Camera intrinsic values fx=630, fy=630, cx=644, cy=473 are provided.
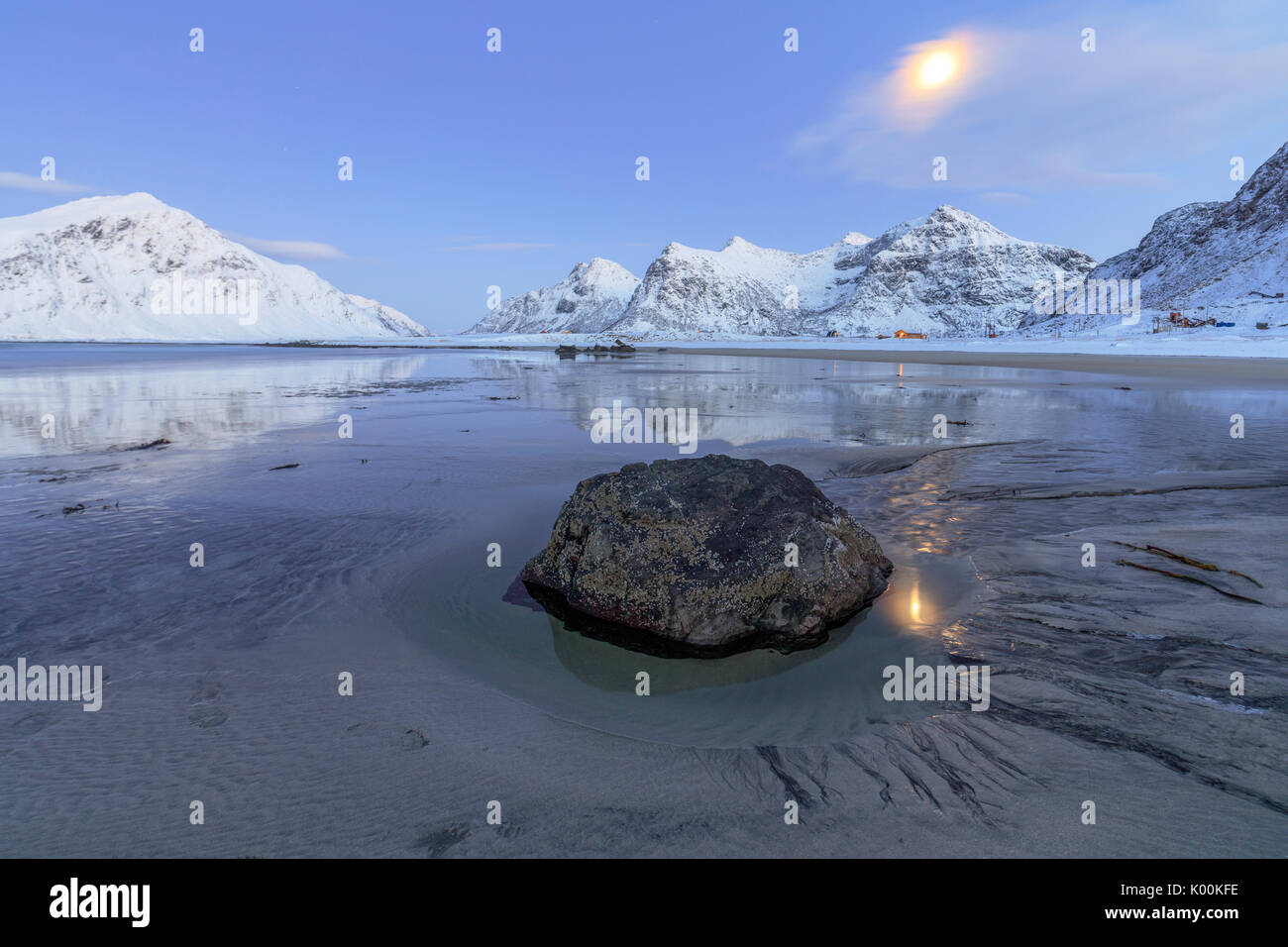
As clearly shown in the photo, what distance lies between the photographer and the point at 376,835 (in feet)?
8.91

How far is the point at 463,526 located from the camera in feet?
24.0

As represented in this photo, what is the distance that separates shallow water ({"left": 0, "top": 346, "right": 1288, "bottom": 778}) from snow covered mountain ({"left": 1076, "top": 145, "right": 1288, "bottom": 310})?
109 m

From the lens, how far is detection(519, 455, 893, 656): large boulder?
453cm

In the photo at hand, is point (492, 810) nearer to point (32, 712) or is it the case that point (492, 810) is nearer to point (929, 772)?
point (929, 772)

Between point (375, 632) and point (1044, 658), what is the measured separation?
15.3ft

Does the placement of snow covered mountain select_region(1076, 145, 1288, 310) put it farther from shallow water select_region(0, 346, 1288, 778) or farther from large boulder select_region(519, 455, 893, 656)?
large boulder select_region(519, 455, 893, 656)

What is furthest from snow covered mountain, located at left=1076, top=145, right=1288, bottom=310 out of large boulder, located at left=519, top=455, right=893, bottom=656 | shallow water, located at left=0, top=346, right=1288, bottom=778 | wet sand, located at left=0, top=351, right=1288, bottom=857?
large boulder, located at left=519, top=455, right=893, bottom=656

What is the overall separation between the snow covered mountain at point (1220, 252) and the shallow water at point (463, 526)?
4288 inches

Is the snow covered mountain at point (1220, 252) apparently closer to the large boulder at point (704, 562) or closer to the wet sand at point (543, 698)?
the wet sand at point (543, 698)

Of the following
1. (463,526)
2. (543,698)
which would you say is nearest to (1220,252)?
(463,526)

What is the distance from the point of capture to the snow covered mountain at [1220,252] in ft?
346

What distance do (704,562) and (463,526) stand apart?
3622mm

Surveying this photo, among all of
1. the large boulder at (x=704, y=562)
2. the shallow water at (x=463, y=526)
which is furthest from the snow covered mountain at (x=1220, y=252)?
the large boulder at (x=704, y=562)
